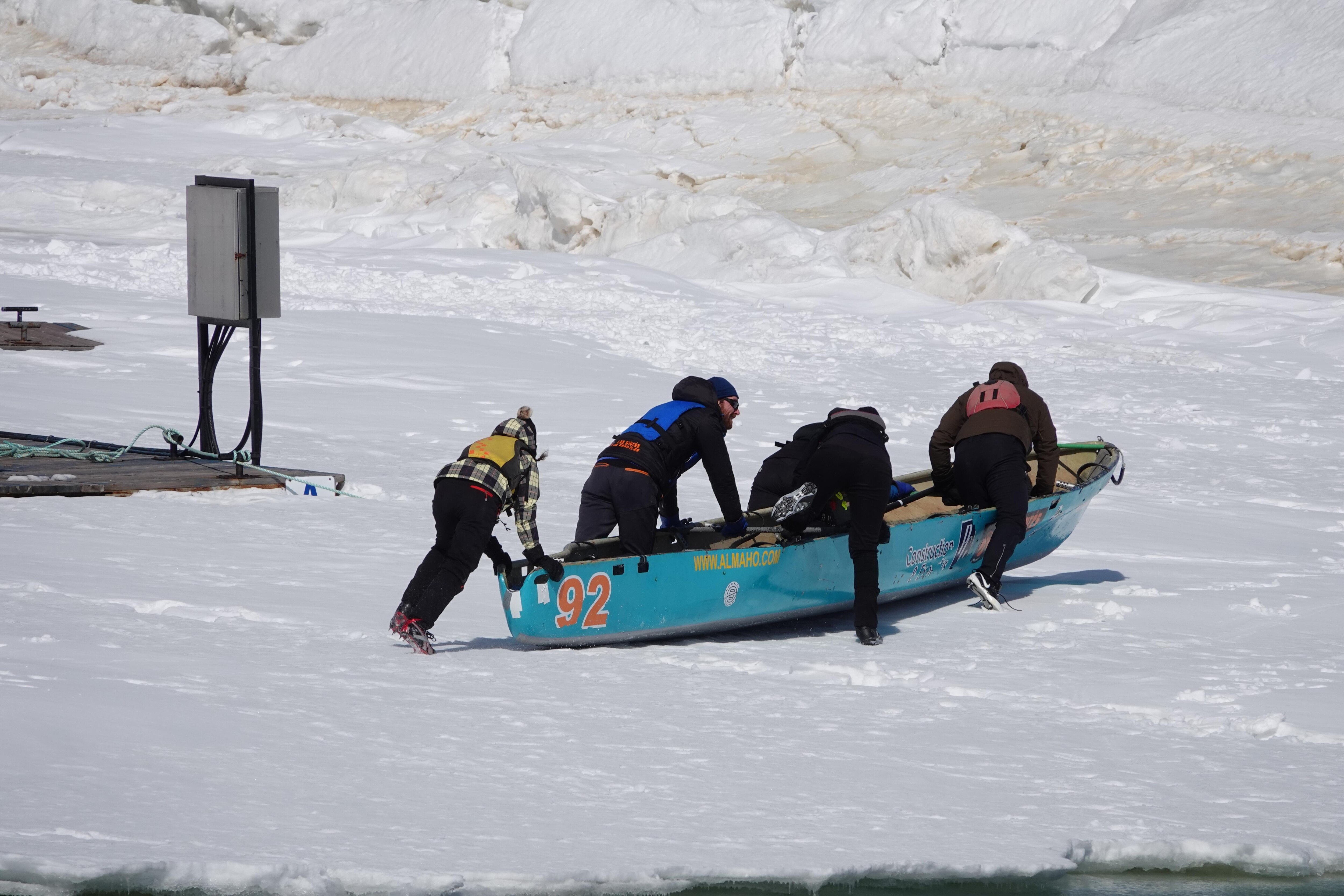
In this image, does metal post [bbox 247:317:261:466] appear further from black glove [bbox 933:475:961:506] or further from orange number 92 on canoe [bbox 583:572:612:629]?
black glove [bbox 933:475:961:506]

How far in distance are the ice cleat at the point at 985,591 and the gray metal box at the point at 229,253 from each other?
14.5 feet

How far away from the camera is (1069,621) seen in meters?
7.00

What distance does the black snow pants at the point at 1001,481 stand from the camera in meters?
7.10

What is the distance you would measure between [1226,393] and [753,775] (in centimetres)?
1203

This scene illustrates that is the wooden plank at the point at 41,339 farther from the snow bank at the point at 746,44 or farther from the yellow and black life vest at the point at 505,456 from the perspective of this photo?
the snow bank at the point at 746,44

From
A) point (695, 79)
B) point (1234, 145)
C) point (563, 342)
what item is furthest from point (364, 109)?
point (563, 342)

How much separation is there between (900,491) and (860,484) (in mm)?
1383

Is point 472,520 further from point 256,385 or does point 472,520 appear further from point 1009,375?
point 256,385

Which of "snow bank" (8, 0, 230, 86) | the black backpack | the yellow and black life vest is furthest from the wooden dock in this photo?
"snow bank" (8, 0, 230, 86)

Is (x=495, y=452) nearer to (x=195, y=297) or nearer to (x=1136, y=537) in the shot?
(x=195, y=297)

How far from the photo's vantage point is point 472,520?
18.4 ft

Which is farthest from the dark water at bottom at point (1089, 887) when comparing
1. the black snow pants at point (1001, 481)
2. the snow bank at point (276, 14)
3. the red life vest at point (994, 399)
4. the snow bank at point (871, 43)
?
the snow bank at point (276, 14)

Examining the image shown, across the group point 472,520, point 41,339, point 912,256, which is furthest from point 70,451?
point 912,256

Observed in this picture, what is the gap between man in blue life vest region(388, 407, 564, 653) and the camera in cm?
562
